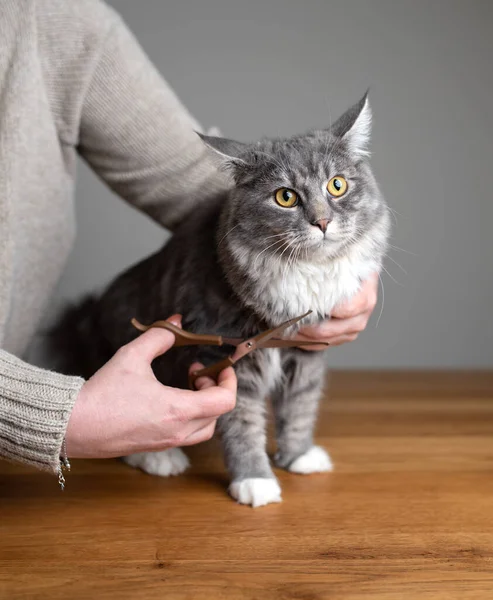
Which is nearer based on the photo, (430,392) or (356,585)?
(356,585)

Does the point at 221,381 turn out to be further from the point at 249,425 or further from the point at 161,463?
the point at 161,463

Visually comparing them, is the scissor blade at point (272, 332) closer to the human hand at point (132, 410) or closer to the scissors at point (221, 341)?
the scissors at point (221, 341)

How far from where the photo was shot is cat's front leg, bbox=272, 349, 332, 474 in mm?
1479

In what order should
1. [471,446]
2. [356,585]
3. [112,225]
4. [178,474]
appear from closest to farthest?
[356,585] → [178,474] → [471,446] → [112,225]

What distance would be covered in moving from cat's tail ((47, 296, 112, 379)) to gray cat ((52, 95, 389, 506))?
21cm

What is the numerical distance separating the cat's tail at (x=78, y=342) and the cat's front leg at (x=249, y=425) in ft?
1.42

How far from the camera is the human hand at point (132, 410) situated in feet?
3.41

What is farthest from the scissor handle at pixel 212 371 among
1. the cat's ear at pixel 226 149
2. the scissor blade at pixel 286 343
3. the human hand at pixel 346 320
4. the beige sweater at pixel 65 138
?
the cat's ear at pixel 226 149

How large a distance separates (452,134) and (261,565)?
203 cm

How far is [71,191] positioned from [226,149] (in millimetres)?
526

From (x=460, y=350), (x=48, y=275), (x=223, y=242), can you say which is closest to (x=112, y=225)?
(x=48, y=275)

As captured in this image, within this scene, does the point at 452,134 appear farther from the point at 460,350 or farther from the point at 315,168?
the point at 315,168

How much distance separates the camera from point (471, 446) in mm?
1580

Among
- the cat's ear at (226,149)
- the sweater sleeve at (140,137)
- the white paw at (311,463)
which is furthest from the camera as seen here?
the sweater sleeve at (140,137)
